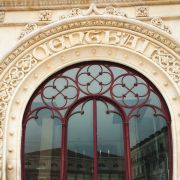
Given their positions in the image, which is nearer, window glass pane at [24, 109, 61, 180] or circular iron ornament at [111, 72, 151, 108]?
window glass pane at [24, 109, 61, 180]

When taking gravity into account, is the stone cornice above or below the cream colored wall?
above

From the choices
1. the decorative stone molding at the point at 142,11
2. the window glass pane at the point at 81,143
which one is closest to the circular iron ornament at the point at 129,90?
the window glass pane at the point at 81,143

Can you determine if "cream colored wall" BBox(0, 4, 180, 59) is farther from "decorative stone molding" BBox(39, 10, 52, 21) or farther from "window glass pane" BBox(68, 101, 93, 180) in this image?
"window glass pane" BBox(68, 101, 93, 180)

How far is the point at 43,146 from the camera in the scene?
5707 mm

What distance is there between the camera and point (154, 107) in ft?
19.0

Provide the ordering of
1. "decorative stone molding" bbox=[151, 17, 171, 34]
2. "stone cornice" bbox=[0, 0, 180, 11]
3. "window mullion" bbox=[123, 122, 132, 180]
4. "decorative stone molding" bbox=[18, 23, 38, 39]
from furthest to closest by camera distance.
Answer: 1. "stone cornice" bbox=[0, 0, 180, 11]
2. "decorative stone molding" bbox=[18, 23, 38, 39]
3. "decorative stone molding" bbox=[151, 17, 171, 34]
4. "window mullion" bbox=[123, 122, 132, 180]

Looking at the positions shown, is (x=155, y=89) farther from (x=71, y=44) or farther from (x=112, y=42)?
(x=71, y=44)

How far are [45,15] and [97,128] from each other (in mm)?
2359

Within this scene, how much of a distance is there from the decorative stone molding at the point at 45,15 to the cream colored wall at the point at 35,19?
0.19ft

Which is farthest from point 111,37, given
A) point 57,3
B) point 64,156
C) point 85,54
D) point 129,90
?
point 64,156

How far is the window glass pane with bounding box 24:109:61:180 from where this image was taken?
5520mm

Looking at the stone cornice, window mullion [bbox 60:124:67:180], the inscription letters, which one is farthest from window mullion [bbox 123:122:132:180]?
the stone cornice

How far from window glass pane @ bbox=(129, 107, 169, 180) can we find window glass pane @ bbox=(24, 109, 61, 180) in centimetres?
129

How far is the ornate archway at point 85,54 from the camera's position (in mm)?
5680
